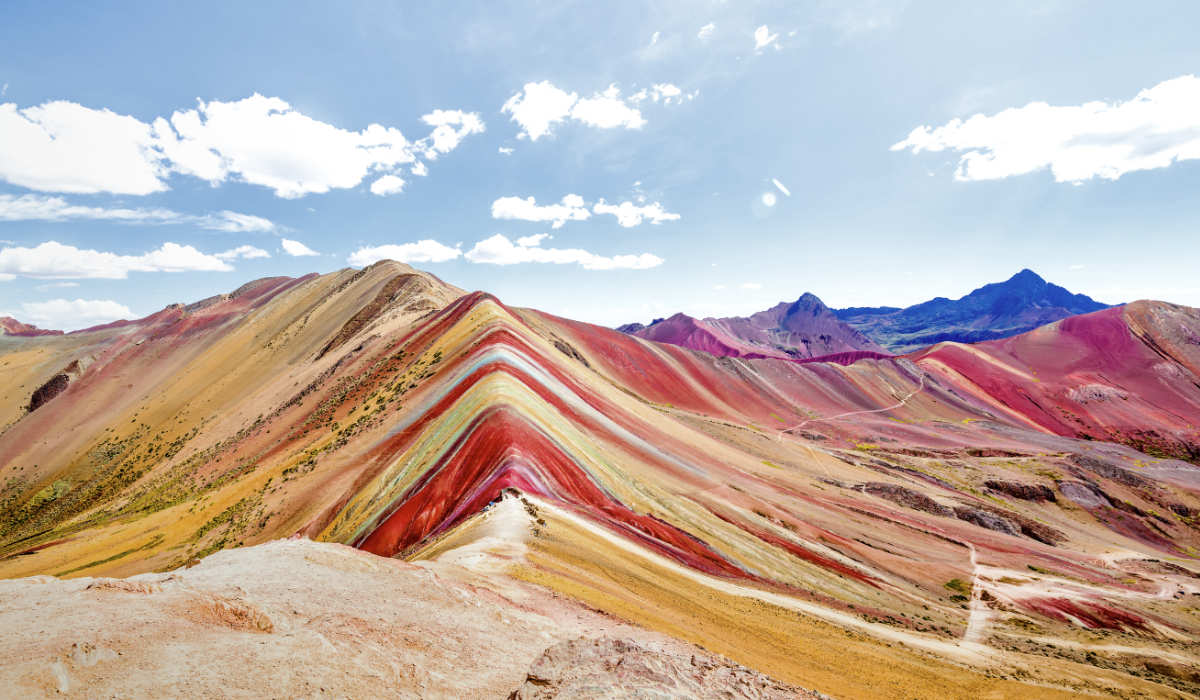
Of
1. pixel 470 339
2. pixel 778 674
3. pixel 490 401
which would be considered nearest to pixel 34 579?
pixel 778 674

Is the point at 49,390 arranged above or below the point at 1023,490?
above

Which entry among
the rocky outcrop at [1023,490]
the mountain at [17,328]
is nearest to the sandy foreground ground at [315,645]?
the rocky outcrop at [1023,490]

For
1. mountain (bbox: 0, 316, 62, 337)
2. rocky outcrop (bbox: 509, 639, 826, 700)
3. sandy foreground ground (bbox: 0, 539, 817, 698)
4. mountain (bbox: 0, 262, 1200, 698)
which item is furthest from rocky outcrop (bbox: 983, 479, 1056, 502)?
mountain (bbox: 0, 316, 62, 337)

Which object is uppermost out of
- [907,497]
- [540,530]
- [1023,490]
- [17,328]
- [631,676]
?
[17,328]

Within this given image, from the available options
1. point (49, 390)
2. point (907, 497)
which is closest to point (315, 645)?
point (907, 497)

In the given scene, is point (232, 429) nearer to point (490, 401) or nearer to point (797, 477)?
point (490, 401)

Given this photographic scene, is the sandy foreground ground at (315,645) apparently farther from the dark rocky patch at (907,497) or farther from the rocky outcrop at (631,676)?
the dark rocky patch at (907,497)

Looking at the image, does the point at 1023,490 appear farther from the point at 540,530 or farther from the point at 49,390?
the point at 49,390
